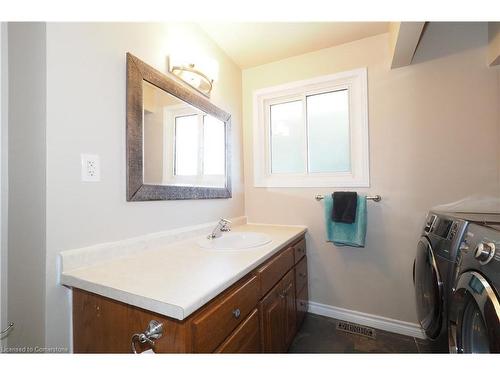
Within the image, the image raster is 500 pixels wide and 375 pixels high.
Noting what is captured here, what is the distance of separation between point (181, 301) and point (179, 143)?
3.23ft

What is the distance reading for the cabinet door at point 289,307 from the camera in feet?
4.25

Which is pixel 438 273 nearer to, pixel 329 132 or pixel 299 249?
pixel 299 249

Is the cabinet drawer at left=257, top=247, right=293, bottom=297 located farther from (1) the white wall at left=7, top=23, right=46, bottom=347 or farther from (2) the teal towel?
(1) the white wall at left=7, top=23, right=46, bottom=347

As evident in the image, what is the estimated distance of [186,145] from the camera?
1408mm

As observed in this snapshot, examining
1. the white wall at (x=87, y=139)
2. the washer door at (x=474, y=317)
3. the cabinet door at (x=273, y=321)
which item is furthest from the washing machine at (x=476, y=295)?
the white wall at (x=87, y=139)

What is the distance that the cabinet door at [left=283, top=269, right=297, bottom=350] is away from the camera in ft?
4.25

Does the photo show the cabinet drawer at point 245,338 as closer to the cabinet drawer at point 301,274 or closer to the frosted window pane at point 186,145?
the cabinet drawer at point 301,274

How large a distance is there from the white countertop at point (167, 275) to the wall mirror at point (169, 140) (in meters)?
0.31

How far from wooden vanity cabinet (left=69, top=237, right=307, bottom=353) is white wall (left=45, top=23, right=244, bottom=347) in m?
0.14

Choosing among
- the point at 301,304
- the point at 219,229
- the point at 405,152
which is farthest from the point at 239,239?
the point at 405,152

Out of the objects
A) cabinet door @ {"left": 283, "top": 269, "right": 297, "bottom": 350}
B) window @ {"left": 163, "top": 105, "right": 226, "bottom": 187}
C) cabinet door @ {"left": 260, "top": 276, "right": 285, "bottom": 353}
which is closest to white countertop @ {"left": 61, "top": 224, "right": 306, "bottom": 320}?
cabinet door @ {"left": 260, "top": 276, "right": 285, "bottom": 353}

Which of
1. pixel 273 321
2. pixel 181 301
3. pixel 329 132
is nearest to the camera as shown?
pixel 181 301

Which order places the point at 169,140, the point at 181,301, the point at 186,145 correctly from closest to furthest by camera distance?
1. the point at 181,301
2. the point at 169,140
3. the point at 186,145

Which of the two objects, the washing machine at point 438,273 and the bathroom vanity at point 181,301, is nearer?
the bathroom vanity at point 181,301
